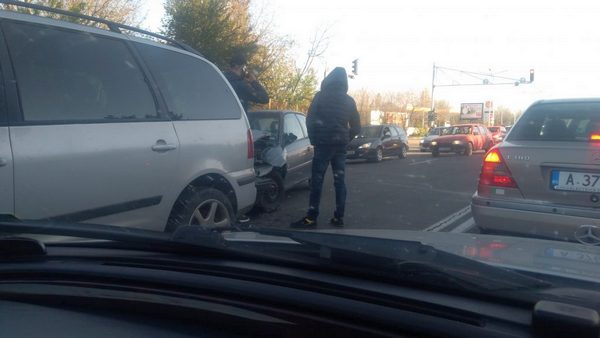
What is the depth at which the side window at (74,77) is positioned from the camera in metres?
3.30

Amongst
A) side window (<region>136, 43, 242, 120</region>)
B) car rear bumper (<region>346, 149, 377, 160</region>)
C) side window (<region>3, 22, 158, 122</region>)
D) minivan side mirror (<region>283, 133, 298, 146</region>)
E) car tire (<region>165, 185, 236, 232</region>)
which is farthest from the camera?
car rear bumper (<region>346, 149, 377, 160</region>)

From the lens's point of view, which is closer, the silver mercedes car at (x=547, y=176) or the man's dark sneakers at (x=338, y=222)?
the silver mercedes car at (x=547, y=176)

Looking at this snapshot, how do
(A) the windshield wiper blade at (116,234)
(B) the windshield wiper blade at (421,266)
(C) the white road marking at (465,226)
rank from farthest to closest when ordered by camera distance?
(C) the white road marking at (465,226)
(A) the windshield wiper blade at (116,234)
(B) the windshield wiper blade at (421,266)

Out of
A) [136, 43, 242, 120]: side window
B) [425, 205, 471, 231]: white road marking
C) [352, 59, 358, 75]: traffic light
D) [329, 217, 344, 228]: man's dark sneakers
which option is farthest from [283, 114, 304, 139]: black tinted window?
[352, 59, 358, 75]: traffic light

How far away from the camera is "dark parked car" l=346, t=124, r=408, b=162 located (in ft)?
62.2

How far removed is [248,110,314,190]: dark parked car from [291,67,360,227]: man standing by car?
1831mm

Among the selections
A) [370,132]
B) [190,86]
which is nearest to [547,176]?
[190,86]

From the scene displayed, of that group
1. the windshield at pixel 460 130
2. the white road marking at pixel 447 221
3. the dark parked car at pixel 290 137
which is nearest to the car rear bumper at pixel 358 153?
the windshield at pixel 460 130

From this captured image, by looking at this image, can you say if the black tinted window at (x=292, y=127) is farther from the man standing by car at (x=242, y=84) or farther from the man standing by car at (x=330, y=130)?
the man standing by car at (x=330, y=130)

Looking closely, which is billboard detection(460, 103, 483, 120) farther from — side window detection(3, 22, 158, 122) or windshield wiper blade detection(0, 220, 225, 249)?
windshield wiper blade detection(0, 220, 225, 249)

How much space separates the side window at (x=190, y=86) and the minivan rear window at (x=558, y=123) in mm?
2633

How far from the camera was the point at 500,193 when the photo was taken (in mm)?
4922

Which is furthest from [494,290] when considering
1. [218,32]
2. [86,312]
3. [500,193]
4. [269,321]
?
[218,32]

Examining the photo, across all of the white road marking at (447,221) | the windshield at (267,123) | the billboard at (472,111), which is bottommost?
the white road marking at (447,221)
